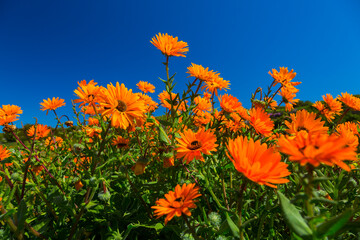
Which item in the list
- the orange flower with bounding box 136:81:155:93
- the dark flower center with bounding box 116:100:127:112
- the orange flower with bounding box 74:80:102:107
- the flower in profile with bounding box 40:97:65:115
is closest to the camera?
the dark flower center with bounding box 116:100:127:112

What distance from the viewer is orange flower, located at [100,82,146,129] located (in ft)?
4.25

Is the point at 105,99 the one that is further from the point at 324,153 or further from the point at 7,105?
the point at 7,105

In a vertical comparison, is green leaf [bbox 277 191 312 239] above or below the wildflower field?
below

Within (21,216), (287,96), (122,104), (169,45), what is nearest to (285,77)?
(287,96)

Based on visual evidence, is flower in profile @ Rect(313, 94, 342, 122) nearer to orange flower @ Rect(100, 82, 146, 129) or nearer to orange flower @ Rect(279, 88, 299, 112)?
orange flower @ Rect(279, 88, 299, 112)

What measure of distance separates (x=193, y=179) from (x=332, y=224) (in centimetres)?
112

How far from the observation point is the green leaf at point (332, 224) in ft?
1.89

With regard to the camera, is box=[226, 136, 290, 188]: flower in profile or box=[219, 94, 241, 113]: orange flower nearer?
box=[226, 136, 290, 188]: flower in profile

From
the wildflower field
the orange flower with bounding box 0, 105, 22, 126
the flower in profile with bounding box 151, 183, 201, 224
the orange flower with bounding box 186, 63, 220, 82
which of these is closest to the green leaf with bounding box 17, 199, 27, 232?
the wildflower field

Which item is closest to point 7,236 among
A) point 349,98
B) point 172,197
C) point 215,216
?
point 172,197

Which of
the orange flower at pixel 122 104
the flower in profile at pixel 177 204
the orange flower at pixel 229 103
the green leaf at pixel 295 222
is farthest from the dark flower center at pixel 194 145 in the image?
the orange flower at pixel 229 103

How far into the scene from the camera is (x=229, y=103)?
6.40ft

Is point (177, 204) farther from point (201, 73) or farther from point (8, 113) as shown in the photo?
point (8, 113)

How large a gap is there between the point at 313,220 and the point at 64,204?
1505mm
